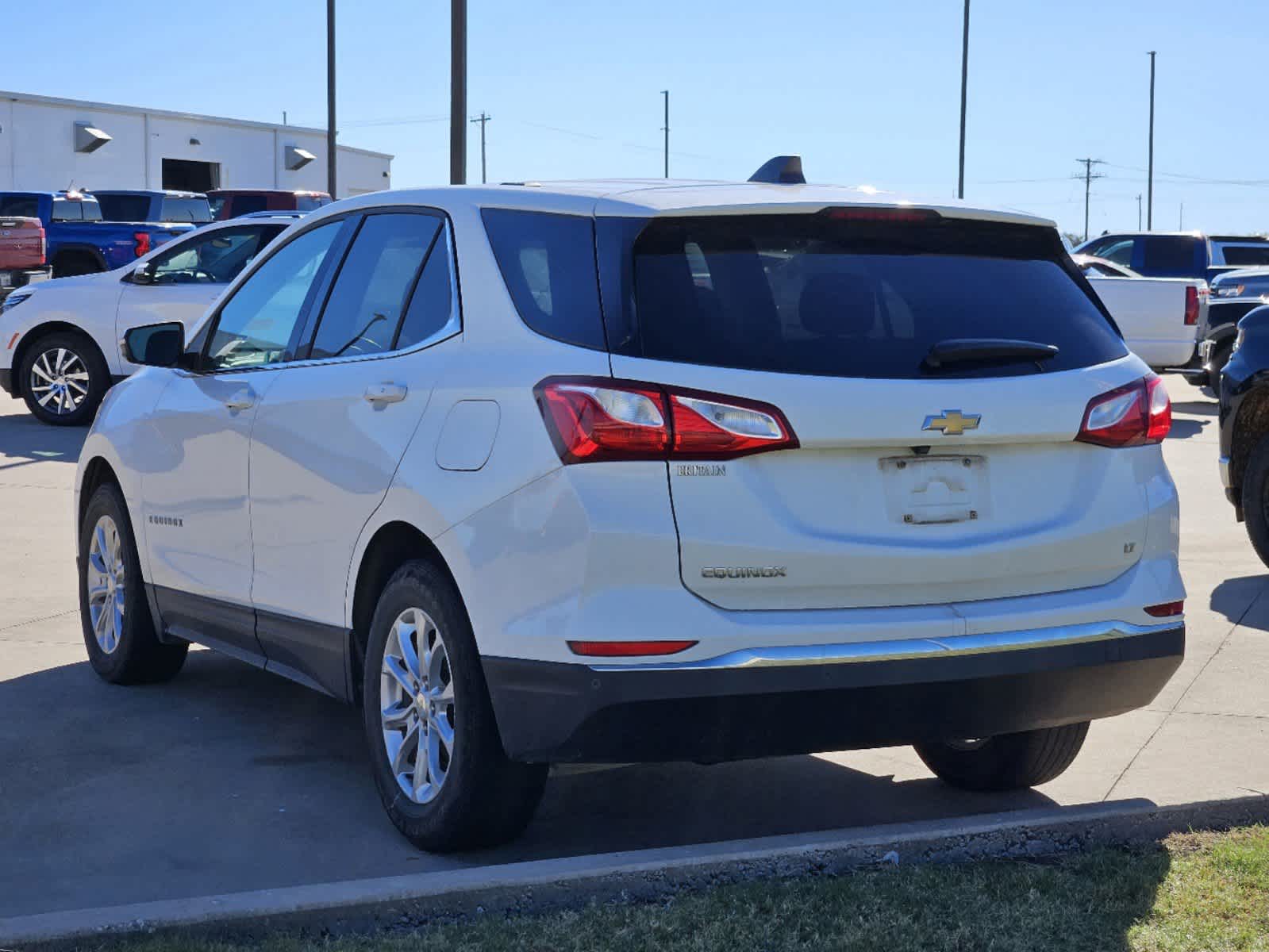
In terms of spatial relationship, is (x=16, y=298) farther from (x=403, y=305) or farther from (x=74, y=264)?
(x=74, y=264)

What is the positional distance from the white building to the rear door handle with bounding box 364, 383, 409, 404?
155 ft

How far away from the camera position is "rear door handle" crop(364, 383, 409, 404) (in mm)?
5094

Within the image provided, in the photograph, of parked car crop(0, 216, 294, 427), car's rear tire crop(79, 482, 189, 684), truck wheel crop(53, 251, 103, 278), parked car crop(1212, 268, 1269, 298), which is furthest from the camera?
truck wheel crop(53, 251, 103, 278)

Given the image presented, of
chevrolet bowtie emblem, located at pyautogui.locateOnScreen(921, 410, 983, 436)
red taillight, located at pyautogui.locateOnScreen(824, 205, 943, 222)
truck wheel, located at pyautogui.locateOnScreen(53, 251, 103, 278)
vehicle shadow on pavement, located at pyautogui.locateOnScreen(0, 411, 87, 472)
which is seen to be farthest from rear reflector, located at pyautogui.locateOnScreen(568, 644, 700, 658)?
truck wheel, located at pyautogui.locateOnScreen(53, 251, 103, 278)

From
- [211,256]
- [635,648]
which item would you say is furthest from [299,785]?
[211,256]

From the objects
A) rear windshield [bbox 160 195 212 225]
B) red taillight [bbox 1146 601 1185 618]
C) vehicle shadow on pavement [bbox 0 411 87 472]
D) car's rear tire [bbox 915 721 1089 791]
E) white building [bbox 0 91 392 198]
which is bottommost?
vehicle shadow on pavement [bbox 0 411 87 472]

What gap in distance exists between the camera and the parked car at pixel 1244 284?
22.3 m

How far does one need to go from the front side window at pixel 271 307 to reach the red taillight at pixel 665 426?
1.90 meters

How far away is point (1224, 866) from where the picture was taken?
4.70 m

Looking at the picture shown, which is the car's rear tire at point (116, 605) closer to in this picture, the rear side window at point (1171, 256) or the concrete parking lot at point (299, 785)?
the concrete parking lot at point (299, 785)

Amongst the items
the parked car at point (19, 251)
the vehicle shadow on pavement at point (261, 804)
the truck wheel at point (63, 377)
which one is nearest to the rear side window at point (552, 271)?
the vehicle shadow on pavement at point (261, 804)

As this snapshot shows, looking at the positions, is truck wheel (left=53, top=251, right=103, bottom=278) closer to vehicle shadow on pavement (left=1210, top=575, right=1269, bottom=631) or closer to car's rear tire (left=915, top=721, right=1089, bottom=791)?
vehicle shadow on pavement (left=1210, top=575, right=1269, bottom=631)

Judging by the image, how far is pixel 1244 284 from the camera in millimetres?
22578

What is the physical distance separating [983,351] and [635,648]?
119cm
